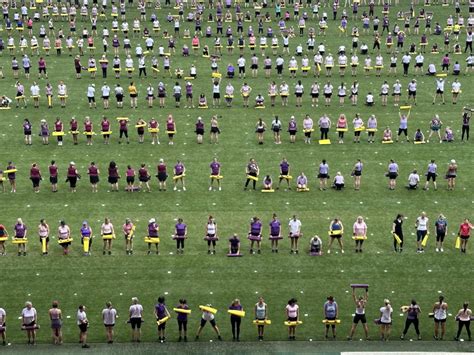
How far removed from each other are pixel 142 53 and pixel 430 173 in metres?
27.5

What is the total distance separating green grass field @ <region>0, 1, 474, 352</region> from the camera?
33.1 meters

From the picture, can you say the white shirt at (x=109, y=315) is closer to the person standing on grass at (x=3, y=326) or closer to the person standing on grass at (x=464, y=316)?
the person standing on grass at (x=3, y=326)

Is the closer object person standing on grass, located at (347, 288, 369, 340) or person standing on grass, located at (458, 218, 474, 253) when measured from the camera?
person standing on grass, located at (347, 288, 369, 340)

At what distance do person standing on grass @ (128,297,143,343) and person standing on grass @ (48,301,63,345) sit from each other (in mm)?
2198

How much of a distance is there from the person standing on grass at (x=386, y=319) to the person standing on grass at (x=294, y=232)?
20.8ft

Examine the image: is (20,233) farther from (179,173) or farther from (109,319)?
(179,173)

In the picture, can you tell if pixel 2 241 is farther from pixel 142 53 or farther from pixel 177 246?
pixel 142 53

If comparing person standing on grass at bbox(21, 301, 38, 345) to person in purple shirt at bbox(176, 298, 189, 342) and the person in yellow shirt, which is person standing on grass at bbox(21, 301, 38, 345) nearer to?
person in purple shirt at bbox(176, 298, 189, 342)

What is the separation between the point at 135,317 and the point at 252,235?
293 inches

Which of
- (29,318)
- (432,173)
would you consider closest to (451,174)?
(432,173)

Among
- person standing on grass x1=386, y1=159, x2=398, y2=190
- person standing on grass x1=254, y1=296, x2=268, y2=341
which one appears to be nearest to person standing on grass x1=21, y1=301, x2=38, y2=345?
person standing on grass x1=254, y1=296, x2=268, y2=341

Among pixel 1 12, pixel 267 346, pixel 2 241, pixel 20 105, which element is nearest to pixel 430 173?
pixel 267 346

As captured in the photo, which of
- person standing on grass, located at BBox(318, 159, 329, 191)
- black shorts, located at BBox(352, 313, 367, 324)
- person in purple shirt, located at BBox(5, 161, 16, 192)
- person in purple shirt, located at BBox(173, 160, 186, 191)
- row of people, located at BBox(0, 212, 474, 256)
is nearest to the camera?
black shorts, located at BBox(352, 313, 367, 324)

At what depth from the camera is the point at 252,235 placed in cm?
3672
